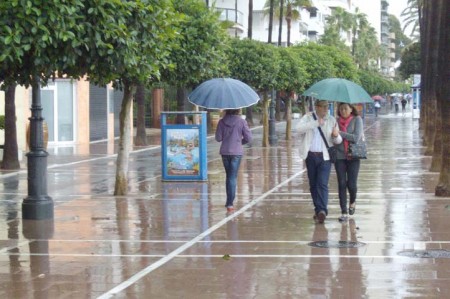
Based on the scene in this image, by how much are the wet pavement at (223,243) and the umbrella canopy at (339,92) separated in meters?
1.72

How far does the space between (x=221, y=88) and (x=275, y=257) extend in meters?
5.44

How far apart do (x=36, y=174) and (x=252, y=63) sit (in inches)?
804

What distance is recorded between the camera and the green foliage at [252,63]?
109 ft

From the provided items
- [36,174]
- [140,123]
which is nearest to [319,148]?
[36,174]

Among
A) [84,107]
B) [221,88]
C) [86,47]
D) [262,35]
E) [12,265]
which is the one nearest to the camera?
[12,265]

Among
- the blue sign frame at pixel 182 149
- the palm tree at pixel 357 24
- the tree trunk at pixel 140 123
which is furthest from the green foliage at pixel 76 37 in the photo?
the palm tree at pixel 357 24

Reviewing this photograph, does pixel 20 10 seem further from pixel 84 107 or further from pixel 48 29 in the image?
pixel 84 107

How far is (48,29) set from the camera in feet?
32.2

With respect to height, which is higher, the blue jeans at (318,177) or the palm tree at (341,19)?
the palm tree at (341,19)

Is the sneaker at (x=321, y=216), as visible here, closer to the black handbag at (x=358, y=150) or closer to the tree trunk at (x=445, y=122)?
the black handbag at (x=358, y=150)

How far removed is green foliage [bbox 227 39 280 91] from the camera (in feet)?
109

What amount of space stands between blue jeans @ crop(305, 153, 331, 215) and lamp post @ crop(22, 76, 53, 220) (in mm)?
3942

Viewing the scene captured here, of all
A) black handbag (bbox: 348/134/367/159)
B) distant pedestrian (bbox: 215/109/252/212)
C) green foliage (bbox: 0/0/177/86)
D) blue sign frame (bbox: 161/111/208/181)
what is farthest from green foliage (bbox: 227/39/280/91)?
green foliage (bbox: 0/0/177/86)

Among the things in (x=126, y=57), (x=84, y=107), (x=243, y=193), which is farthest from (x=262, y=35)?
(x=126, y=57)
